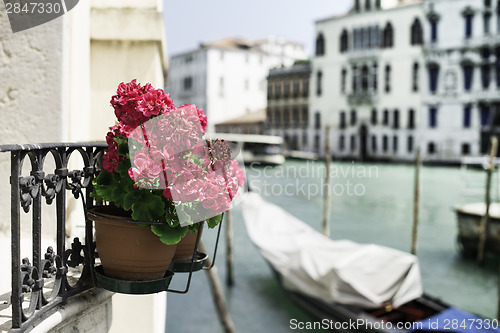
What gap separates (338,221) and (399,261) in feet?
41.0

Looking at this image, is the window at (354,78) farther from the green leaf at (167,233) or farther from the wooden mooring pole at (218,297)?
the green leaf at (167,233)

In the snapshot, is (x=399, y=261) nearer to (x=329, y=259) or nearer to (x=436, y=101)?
(x=329, y=259)

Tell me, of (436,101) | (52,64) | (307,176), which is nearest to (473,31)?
(436,101)

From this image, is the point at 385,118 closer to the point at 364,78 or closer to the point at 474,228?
the point at 364,78

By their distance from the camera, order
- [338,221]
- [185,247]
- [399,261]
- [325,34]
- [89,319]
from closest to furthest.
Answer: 1. [89,319]
2. [185,247]
3. [399,261]
4. [338,221]
5. [325,34]

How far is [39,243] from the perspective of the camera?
5.27 feet

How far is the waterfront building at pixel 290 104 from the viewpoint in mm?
40594

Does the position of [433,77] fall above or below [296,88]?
above

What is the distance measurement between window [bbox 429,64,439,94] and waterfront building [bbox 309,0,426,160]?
582 mm

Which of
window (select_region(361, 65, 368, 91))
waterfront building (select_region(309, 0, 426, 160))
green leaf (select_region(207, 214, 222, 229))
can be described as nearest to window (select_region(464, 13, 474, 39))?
waterfront building (select_region(309, 0, 426, 160))

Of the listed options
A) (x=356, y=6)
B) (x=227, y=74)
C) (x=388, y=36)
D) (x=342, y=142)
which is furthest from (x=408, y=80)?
(x=227, y=74)

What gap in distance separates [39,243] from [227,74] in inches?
2003

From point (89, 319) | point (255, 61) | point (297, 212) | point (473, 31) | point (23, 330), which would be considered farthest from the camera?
point (255, 61)

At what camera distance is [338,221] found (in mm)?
19547
